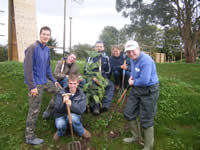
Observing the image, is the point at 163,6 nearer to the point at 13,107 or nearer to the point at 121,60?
the point at 121,60

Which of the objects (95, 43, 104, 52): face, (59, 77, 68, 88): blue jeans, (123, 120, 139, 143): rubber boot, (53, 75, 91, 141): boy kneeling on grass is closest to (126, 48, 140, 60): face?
(53, 75, 91, 141): boy kneeling on grass

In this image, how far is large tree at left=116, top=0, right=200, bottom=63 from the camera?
1366 centimetres

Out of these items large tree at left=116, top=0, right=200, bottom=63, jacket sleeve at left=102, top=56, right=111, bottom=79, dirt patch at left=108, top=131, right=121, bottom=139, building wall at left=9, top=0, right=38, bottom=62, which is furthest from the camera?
large tree at left=116, top=0, right=200, bottom=63

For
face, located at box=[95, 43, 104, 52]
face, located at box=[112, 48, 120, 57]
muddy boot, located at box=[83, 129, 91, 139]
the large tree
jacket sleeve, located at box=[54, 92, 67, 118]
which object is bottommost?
muddy boot, located at box=[83, 129, 91, 139]

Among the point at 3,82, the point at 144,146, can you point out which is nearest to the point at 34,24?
the point at 3,82

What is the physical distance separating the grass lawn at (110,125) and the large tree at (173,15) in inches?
456

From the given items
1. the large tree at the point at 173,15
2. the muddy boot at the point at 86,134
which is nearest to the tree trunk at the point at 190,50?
the large tree at the point at 173,15

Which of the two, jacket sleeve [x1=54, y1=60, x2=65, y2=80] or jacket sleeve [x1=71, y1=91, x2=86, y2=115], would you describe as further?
jacket sleeve [x1=54, y1=60, x2=65, y2=80]

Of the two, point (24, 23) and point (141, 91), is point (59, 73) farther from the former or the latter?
point (24, 23)

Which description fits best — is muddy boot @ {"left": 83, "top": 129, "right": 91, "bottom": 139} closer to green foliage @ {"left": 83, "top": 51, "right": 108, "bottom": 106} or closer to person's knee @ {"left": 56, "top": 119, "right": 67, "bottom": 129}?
person's knee @ {"left": 56, "top": 119, "right": 67, "bottom": 129}

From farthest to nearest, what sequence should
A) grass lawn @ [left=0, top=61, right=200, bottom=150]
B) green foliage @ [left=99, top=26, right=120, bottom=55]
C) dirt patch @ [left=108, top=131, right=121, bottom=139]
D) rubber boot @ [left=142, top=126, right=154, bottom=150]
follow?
green foliage @ [left=99, top=26, right=120, bottom=55]
dirt patch @ [left=108, top=131, right=121, bottom=139]
grass lawn @ [left=0, top=61, right=200, bottom=150]
rubber boot @ [left=142, top=126, right=154, bottom=150]

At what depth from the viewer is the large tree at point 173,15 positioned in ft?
44.8

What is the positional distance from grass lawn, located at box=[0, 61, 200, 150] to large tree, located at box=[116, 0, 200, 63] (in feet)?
38.0

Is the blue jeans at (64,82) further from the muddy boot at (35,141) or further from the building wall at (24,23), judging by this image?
the building wall at (24,23)
